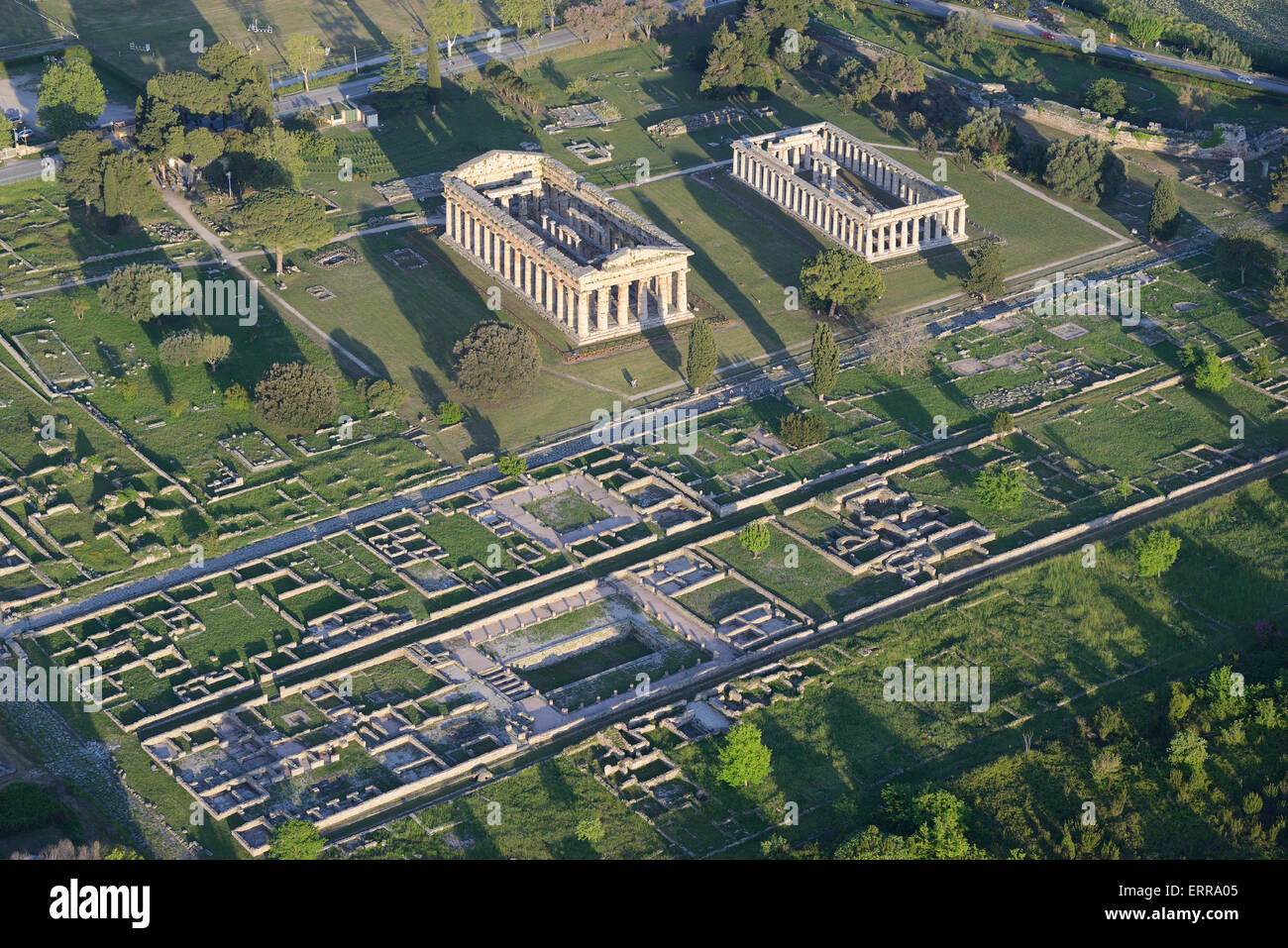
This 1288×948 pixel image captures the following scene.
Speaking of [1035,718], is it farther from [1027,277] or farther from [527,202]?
[527,202]

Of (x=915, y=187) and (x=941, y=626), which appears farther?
(x=915, y=187)

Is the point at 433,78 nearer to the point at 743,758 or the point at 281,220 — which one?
the point at 281,220

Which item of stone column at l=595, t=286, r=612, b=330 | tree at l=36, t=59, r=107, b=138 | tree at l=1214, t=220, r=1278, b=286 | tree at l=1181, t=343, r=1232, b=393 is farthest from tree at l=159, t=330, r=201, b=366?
tree at l=1214, t=220, r=1278, b=286

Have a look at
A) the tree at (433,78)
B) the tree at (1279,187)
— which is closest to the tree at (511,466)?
the tree at (433,78)

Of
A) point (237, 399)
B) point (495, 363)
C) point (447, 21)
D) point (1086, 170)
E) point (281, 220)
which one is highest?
point (447, 21)

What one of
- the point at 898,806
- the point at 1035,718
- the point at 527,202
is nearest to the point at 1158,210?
the point at 527,202

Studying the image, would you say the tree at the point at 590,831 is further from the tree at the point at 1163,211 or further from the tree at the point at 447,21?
the tree at the point at 447,21

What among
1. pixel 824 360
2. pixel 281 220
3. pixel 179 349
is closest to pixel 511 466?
pixel 824 360
